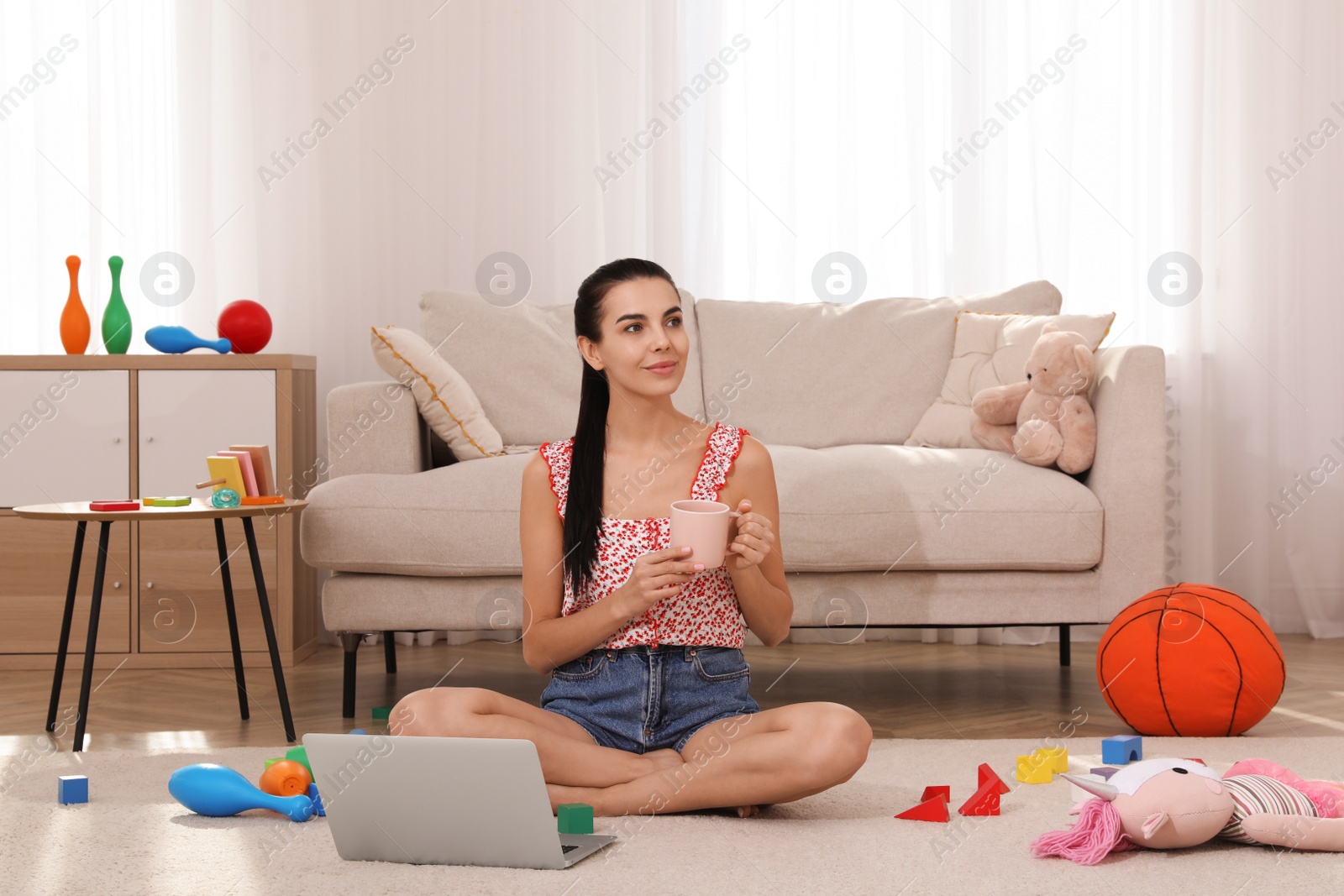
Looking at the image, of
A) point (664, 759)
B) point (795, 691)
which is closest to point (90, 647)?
point (664, 759)

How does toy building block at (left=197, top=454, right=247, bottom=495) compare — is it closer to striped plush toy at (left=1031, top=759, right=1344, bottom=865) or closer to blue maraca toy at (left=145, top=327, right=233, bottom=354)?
blue maraca toy at (left=145, top=327, right=233, bottom=354)

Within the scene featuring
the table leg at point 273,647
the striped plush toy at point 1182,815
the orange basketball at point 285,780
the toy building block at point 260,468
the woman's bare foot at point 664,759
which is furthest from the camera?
the toy building block at point 260,468

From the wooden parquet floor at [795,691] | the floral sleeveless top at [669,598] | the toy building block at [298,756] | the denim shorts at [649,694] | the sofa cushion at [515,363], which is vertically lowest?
the wooden parquet floor at [795,691]

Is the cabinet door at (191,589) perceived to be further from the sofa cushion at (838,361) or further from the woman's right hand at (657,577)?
the woman's right hand at (657,577)

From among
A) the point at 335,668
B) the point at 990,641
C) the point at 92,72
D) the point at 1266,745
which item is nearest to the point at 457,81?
the point at 92,72

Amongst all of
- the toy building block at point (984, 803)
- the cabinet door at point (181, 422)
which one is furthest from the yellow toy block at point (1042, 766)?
the cabinet door at point (181, 422)

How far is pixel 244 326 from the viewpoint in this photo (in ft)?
10.8

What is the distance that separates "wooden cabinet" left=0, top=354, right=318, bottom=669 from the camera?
315cm

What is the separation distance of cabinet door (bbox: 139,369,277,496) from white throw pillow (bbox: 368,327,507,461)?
0.55 meters

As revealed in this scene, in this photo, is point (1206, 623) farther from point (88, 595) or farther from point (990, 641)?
point (88, 595)

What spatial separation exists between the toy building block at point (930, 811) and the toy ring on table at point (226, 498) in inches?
54.3

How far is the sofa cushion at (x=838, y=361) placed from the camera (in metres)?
3.24

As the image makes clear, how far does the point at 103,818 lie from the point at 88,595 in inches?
61.0

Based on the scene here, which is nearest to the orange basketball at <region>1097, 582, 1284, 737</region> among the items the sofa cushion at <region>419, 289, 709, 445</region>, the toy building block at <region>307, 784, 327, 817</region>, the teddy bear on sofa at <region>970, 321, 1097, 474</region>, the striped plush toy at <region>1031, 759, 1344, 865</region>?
the teddy bear on sofa at <region>970, 321, 1097, 474</region>
